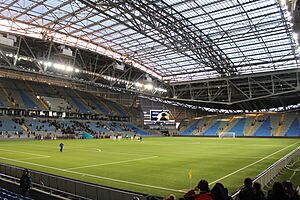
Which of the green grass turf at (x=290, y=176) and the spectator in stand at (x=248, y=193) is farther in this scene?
the green grass turf at (x=290, y=176)

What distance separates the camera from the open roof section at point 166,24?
33.4m

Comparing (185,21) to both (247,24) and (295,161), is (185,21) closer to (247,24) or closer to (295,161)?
(247,24)

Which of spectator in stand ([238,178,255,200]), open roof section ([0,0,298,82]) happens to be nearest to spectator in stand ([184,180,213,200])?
spectator in stand ([238,178,255,200])

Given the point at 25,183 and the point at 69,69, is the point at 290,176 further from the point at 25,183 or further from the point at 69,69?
the point at 69,69

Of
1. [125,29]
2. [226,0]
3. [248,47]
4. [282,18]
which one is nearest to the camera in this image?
[226,0]

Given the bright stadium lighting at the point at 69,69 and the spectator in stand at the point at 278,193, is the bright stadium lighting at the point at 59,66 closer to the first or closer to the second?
the bright stadium lighting at the point at 69,69

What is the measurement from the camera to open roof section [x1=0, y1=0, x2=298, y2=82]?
3344 cm

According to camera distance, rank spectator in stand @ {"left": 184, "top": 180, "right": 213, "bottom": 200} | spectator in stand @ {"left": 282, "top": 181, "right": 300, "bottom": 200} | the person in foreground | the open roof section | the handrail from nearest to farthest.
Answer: spectator in stand @ {"left": 184, "top": 180, "right": 213, "bottom": 200} < spectator in stand @ {"left": 282, "top": 181, "right": 300, "bottom": 200} < the person in foreground < the handrail < the open roof section

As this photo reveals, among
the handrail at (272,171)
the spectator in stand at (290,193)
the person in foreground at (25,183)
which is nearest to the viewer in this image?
the spectator in stand at (290,193)

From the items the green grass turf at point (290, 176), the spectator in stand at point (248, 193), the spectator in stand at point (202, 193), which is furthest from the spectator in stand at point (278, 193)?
the green grass turf at point (290, 176)

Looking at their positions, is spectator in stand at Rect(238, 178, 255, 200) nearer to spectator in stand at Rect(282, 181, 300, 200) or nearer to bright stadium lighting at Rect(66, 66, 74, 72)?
spectator in stand at Rect(282, 181, 300, 200)

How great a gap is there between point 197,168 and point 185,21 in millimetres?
25041

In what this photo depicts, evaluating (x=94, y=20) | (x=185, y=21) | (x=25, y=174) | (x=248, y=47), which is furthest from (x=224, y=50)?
(x=25, y=174)

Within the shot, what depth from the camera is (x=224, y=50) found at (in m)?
48.7
